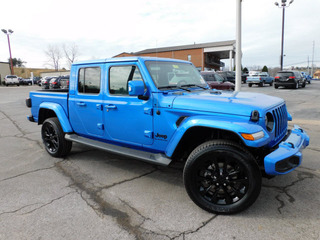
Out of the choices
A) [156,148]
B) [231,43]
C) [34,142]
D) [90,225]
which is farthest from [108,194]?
[231,43]

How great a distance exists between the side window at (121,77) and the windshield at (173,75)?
23cm

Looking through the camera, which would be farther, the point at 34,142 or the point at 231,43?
the point at 231,43

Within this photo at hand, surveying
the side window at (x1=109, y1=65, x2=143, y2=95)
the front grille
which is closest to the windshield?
the side window at (x1=109, y1=65, x2=143, y2=95)

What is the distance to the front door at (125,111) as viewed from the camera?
3.33 metres

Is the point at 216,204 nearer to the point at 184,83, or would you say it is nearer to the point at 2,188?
the point at 184,83

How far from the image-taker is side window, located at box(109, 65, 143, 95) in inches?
138

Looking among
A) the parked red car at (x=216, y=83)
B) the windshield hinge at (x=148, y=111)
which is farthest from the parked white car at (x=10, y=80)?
→ the windshield hinge at (x=148, y=111)

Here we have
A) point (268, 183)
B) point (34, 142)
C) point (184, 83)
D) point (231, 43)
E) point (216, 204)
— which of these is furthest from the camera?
point (231, 43)

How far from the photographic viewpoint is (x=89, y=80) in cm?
411

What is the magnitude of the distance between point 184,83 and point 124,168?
5.88 feet

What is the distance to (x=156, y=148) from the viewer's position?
3316mm

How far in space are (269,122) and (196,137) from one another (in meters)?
0.91

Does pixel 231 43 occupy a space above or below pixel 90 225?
above

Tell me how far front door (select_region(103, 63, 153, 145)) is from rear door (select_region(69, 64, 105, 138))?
0.19m
